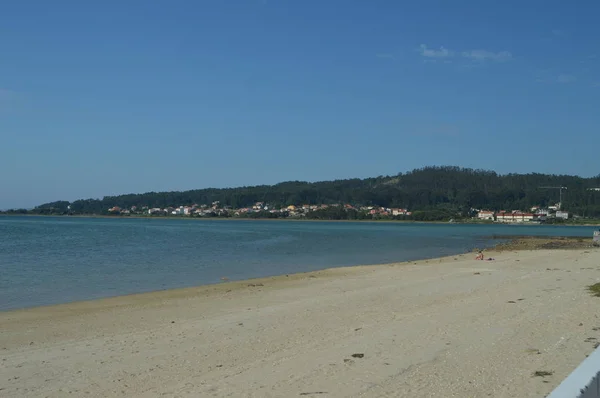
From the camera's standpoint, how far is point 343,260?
32.2 m

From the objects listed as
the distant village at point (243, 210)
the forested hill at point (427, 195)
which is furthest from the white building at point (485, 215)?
the distant village at point (243, 210)

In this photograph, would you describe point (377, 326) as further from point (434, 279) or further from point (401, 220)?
point (401, 220)

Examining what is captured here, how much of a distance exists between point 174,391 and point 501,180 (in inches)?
7589

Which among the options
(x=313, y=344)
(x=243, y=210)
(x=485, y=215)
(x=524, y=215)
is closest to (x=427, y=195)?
(x=485, y=215)

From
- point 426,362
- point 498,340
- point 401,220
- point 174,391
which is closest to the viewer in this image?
point 174,391

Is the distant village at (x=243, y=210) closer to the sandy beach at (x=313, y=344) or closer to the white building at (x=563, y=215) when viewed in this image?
the white building at (x=563, y=215)

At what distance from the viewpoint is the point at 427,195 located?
580 feet

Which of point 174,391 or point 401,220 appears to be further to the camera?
point 401,220

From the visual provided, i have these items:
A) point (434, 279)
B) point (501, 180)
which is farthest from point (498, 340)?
point (501, 180)

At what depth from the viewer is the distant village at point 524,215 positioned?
5595 inches

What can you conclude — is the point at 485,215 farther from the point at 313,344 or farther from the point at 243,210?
the point at 313,344

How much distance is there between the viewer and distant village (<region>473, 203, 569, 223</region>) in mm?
142125

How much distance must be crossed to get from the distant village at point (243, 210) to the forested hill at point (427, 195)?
3.18 meters

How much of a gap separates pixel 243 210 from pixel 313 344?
16630 cm
